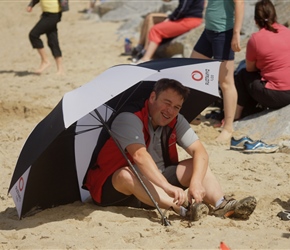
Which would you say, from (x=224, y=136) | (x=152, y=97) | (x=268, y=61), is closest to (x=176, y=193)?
(x=152, y=97)

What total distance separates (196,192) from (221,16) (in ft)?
9.88

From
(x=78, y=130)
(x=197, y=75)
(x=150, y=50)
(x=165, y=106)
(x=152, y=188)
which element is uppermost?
(x=197, y=75)

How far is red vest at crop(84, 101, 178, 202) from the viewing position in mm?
5022

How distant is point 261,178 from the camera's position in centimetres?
609

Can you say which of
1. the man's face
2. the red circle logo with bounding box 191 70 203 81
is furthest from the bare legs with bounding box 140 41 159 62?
the man's face

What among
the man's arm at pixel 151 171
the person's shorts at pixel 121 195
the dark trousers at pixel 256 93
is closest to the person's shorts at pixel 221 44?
the dark trousers at pixel 256 93

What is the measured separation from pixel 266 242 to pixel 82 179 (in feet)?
5.09

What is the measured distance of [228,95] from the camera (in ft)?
24.0

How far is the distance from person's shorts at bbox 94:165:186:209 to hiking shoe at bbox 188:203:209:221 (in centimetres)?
36

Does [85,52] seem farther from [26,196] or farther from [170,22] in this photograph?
[26,196]

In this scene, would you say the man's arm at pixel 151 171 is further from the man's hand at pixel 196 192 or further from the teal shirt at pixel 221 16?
the teal shirt at pixel 221 16

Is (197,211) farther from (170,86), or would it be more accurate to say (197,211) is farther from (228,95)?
(228,95)

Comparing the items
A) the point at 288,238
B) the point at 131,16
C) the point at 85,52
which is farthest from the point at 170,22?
the point at 288,238

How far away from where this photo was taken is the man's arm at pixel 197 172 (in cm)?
479
